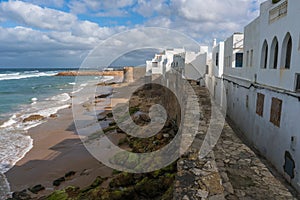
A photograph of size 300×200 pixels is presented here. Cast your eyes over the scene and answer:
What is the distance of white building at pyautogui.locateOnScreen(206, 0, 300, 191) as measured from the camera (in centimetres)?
577

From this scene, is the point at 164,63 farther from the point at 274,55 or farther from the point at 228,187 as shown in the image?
the point at 228,187

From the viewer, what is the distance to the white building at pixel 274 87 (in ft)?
18.9

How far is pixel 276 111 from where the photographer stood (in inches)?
266

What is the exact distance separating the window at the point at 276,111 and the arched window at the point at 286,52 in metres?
0.98

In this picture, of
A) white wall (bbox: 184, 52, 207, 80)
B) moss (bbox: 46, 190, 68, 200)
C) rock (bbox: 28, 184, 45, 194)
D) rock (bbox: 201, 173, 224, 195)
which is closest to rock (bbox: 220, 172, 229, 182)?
rock (bbox: 201, 173, 224, 195)

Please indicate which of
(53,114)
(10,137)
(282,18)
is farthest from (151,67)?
(282,18)

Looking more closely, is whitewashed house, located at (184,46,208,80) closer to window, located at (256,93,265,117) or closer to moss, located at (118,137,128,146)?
moss, located at (118,137,128,146)

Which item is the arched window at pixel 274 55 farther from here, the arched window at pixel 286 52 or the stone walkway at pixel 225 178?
the stone walkway at pixel 225 178

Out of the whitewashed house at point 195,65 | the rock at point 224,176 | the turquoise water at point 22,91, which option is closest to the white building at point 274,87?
the rock at point 224,176

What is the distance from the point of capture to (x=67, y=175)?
984 cm

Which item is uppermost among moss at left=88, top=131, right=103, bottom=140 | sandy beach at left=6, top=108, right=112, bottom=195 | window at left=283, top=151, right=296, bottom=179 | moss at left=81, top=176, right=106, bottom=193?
window at left=283, top=151, right=296, bottom=179

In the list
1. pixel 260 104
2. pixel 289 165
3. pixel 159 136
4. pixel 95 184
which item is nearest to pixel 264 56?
pixel 260 104

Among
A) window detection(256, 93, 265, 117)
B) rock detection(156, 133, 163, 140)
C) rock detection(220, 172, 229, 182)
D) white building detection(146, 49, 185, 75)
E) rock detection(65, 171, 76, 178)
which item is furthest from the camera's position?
white building detection(146, 49, 185, 75)

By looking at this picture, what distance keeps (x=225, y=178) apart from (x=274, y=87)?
13.3ft
